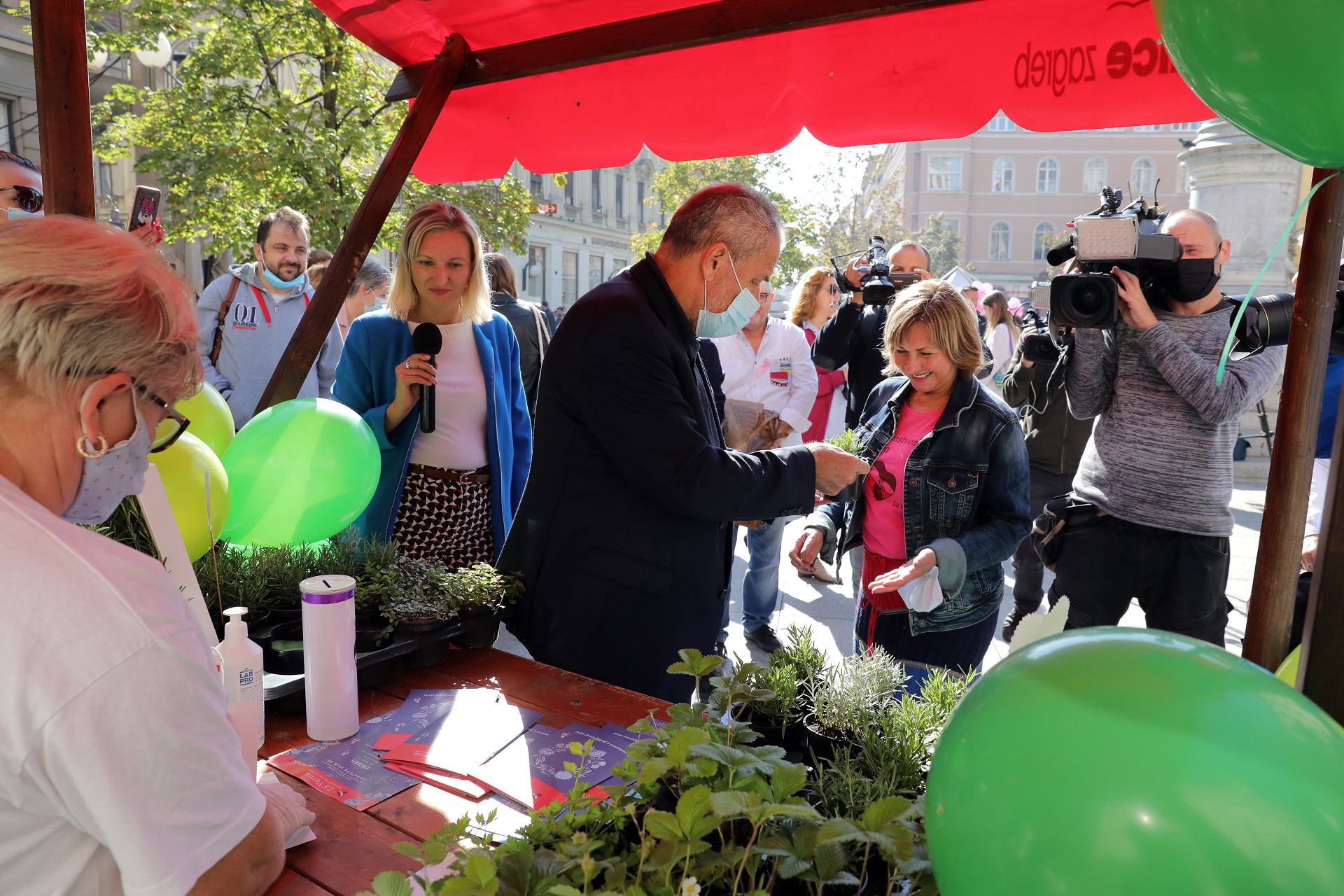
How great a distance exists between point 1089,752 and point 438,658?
1.55m

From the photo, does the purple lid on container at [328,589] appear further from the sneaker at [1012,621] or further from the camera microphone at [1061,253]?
the sneaker at [1012,621]

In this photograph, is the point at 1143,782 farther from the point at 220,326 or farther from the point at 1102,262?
the point at 220,326

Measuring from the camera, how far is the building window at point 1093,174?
146 feet

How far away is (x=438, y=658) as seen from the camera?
6.48 feet

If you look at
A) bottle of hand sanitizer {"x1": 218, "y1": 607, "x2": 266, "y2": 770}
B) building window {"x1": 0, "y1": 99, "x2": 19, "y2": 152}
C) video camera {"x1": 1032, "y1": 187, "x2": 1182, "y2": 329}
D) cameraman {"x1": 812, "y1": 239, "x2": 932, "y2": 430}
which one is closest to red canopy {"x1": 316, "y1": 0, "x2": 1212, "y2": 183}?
video camera {"x1": 1032, "y1": 187, "x2": 1182, "y2": 329}

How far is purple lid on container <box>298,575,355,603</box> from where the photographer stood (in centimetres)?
156

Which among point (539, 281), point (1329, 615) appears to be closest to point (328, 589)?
point (1329, 615)

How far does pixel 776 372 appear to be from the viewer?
5.14m

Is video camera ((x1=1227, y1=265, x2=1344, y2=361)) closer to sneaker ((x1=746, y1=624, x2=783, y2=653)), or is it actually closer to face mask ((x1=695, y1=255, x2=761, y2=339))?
face mask ((x1=695, y1=255, x2=761, y2=339))

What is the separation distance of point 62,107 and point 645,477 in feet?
5.18

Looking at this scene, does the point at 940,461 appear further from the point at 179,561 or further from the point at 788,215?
the point at 788,215

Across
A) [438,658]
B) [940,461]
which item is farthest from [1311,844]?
[940,461]

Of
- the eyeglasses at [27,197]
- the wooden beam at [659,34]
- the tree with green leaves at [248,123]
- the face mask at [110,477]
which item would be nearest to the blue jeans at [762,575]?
the wooden beam at [659,34]

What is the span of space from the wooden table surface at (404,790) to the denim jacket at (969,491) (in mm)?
1153
